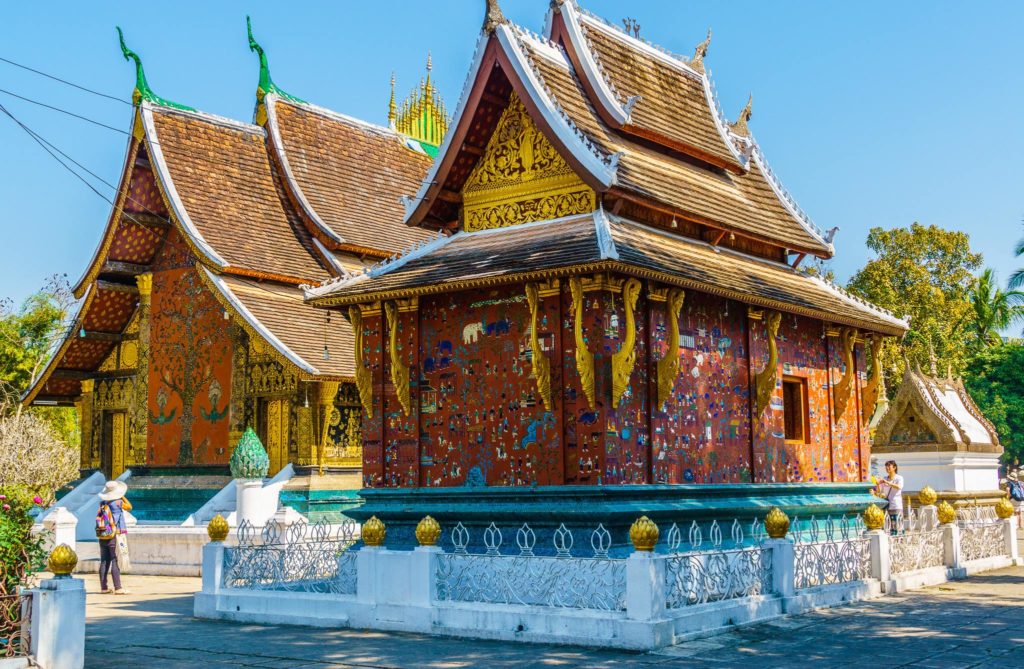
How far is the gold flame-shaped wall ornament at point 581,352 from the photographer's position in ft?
39.1

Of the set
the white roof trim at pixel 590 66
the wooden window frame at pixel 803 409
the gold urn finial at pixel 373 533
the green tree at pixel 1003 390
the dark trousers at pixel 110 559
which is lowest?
the dark trousers at pixel 110 559

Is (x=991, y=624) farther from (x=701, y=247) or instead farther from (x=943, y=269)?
(x=943, y=269)

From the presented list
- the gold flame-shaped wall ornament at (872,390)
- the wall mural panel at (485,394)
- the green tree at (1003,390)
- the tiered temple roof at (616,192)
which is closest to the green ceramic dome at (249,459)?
the tiered temple roof at (616,192)

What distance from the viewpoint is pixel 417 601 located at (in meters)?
11.2

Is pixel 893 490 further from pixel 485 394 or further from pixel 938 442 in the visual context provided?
pixel 485 394

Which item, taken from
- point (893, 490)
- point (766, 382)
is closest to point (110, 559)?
point (766, 382)

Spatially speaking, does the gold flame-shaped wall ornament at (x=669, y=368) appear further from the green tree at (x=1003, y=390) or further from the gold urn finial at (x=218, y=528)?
the green tree at (x=1003, y=390)

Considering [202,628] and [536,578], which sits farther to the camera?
[202,628]

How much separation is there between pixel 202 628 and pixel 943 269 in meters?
34.4

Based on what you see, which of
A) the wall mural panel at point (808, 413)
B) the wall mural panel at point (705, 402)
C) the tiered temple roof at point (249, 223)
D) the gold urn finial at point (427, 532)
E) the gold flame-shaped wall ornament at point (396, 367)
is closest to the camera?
the gold urn finial at point (427, 532)

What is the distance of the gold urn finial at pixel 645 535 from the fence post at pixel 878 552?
4734 millimetres

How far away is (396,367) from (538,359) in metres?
2.12

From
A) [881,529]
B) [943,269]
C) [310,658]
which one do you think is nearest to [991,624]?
[881,529]

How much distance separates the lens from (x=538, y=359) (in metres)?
12.3
